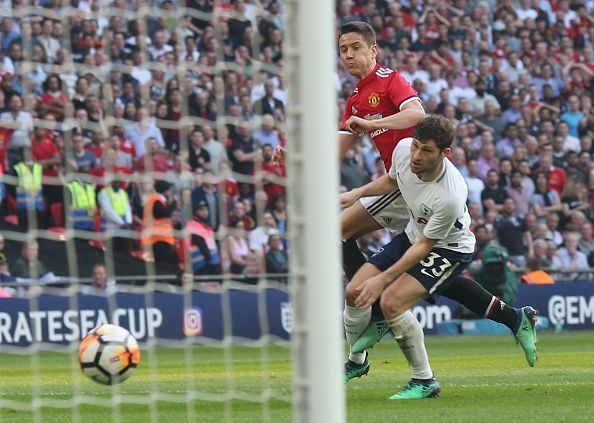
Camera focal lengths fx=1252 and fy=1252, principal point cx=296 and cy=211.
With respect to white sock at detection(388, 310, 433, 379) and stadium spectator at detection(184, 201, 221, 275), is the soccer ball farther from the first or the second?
stadium spectator at detection(184, 201, 221, 275)

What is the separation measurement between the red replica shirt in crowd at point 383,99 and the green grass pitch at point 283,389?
5.88 ft

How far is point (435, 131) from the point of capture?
25.5 feet

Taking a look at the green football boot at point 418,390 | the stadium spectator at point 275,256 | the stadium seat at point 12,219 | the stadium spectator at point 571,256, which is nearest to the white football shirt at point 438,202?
the green football boot at point 418,390

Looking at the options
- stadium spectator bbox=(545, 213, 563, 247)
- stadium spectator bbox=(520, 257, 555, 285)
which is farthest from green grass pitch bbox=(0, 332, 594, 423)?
stadium spectator bbox=(545, 213, 563, 247)

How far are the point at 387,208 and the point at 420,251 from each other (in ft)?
3.35

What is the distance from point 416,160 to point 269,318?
8200 mm

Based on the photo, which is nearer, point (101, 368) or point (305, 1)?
point (305, 1)

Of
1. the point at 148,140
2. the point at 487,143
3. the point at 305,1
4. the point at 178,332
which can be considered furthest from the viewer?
the point at 487,143

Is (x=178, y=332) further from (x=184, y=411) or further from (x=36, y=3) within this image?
(x=184, y=411)

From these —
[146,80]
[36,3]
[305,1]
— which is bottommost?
[305,1]

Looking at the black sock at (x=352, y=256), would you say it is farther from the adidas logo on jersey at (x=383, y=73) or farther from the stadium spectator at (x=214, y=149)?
the stadium spectator at (x=214, y=149)

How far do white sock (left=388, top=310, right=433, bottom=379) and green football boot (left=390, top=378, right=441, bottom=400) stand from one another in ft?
0.13

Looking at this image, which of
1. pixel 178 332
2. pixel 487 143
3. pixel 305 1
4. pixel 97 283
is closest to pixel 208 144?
pixel 97 283

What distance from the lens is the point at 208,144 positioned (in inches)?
462
